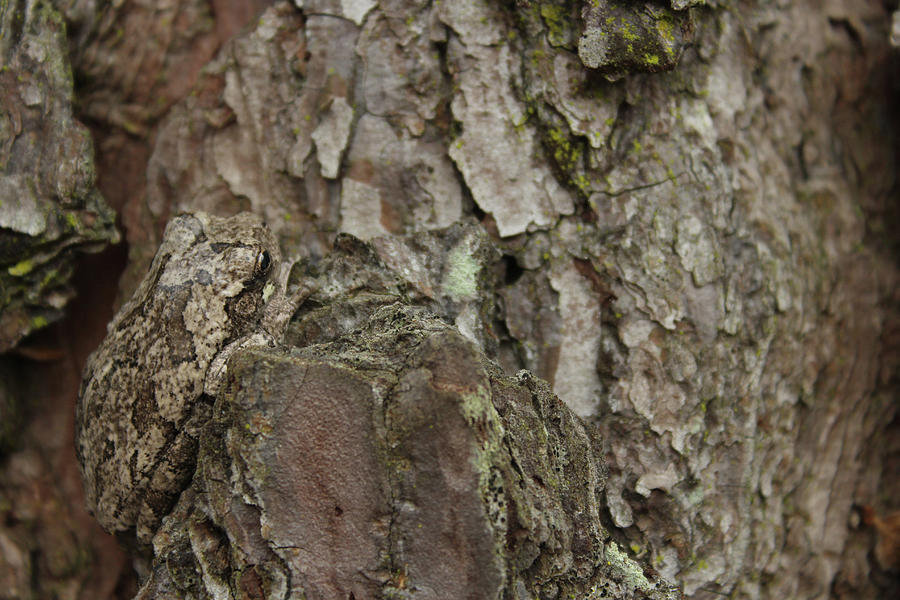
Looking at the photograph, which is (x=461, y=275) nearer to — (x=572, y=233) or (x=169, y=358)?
(x=572, y=233)

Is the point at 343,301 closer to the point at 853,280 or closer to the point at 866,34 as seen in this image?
the point at 853,280

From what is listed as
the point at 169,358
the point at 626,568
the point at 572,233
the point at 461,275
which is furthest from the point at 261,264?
the point at 626,568

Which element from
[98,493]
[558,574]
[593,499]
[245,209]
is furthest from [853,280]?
[98,493]

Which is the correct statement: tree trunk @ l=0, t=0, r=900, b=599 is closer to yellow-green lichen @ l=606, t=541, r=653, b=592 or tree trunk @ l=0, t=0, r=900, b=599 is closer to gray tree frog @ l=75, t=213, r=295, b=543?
yellow-green lichen @ l=606, t=541, r=653, b=592

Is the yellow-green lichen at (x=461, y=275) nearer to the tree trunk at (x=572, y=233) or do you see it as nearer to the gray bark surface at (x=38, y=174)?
the tree trunk at (x=572, y=233)

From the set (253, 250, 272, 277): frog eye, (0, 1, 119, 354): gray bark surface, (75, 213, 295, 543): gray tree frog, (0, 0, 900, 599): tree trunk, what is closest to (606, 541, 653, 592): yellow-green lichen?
(0, 0, 900, 599): tree trunk

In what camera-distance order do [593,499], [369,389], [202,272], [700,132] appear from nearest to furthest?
[369,389], [593,499], [202,272], [700,132]

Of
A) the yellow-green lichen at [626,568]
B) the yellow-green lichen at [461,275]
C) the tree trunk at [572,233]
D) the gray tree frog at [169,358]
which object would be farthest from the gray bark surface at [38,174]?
the yellow-green lichen at [626,568]
